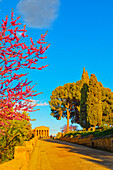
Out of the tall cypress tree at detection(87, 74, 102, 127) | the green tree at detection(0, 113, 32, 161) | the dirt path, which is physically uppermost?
the tall cypress tree at detection(87, 74, 102, 127)

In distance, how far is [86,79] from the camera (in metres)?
56.0

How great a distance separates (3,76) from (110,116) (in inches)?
1984

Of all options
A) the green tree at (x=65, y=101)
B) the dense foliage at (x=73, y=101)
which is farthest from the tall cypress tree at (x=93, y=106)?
the green tree at (x=65, y=101)

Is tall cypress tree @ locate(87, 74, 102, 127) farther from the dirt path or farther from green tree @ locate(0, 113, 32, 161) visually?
green tree @ locate(0, 113, 32, 161)

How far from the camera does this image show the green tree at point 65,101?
58.9 meters

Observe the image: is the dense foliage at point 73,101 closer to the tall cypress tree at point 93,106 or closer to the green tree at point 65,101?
the green tree at point 65,101

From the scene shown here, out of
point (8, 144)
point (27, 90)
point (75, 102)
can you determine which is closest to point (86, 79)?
point (75, 102)

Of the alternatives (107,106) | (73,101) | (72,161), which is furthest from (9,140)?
(73,101)

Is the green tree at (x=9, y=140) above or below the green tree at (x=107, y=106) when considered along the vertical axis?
below

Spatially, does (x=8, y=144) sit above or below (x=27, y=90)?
below

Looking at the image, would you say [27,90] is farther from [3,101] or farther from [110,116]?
[110,116]

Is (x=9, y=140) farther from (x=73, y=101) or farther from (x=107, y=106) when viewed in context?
(x=73, y=101)

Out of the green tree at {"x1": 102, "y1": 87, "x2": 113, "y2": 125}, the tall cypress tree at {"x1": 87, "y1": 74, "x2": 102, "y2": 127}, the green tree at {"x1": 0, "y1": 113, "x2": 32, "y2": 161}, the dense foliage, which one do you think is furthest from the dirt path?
the green tree at {"x1": 102, "y1": 87, "x2": 113, "y2": 125}

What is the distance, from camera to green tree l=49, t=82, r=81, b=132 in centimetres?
5894
